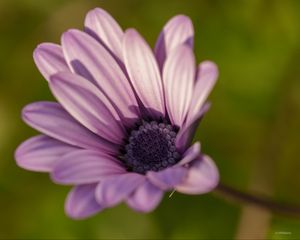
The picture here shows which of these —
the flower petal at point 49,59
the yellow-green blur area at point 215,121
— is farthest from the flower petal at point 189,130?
the yellow-green blur area at point 215,121

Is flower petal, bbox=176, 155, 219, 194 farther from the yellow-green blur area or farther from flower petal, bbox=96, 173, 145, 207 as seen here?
the yellow-green blur area

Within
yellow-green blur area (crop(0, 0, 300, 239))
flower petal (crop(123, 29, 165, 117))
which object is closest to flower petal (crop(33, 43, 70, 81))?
flower petal (crop(123, 29, 165, 117))

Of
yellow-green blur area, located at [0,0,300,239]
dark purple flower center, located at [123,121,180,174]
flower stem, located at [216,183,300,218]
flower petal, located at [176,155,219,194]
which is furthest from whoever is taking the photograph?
yellow-green blur area, located at [0,0,300,239]

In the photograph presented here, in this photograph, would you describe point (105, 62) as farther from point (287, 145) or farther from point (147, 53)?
point (287, 145)

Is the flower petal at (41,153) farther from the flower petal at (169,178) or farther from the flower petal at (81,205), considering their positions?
the flower petal at (169,178)

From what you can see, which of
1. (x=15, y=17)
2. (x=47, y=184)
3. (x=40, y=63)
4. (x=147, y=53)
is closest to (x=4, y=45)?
(x=15, y=17)

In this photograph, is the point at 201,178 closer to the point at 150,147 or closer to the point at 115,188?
the point at 115,188

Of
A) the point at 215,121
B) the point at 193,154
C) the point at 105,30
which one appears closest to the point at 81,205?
the point at 193,154
